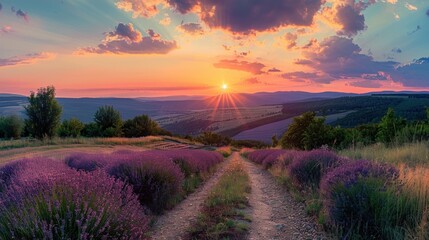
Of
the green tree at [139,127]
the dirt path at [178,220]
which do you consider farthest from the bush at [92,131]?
the dirt path at [178,220]

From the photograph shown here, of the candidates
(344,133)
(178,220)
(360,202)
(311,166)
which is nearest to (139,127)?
(344,133)

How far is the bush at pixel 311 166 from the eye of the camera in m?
9.83

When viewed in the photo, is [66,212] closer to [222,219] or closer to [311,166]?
[222,219]

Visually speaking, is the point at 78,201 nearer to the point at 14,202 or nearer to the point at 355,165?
the point at 14,202

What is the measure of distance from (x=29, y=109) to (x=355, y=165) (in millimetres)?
43566

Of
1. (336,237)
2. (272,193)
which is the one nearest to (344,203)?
Result: (336,237)

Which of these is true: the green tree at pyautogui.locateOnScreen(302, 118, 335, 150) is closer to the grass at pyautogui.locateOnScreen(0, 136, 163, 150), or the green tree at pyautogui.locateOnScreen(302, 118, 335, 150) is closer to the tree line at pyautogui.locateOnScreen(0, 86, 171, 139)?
the grass at pyautogui.locateOnScreen(0, 136, 163, 150)

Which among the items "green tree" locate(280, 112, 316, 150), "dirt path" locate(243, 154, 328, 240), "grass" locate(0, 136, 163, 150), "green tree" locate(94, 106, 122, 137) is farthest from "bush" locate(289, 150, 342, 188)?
"green tree" locate(94, 106, 122, 137)

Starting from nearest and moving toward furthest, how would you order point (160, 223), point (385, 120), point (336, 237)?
1. point (336, 237)
2. point (160, 223)
3. point (385, 120)

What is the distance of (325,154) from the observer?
10.2 metres

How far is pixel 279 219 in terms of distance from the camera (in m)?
7.96

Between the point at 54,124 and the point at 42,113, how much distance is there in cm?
203

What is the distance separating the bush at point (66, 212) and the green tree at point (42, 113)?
4157cm

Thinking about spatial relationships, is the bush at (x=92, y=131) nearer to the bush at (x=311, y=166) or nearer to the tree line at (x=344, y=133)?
the tree line at (x=344, y=133)
